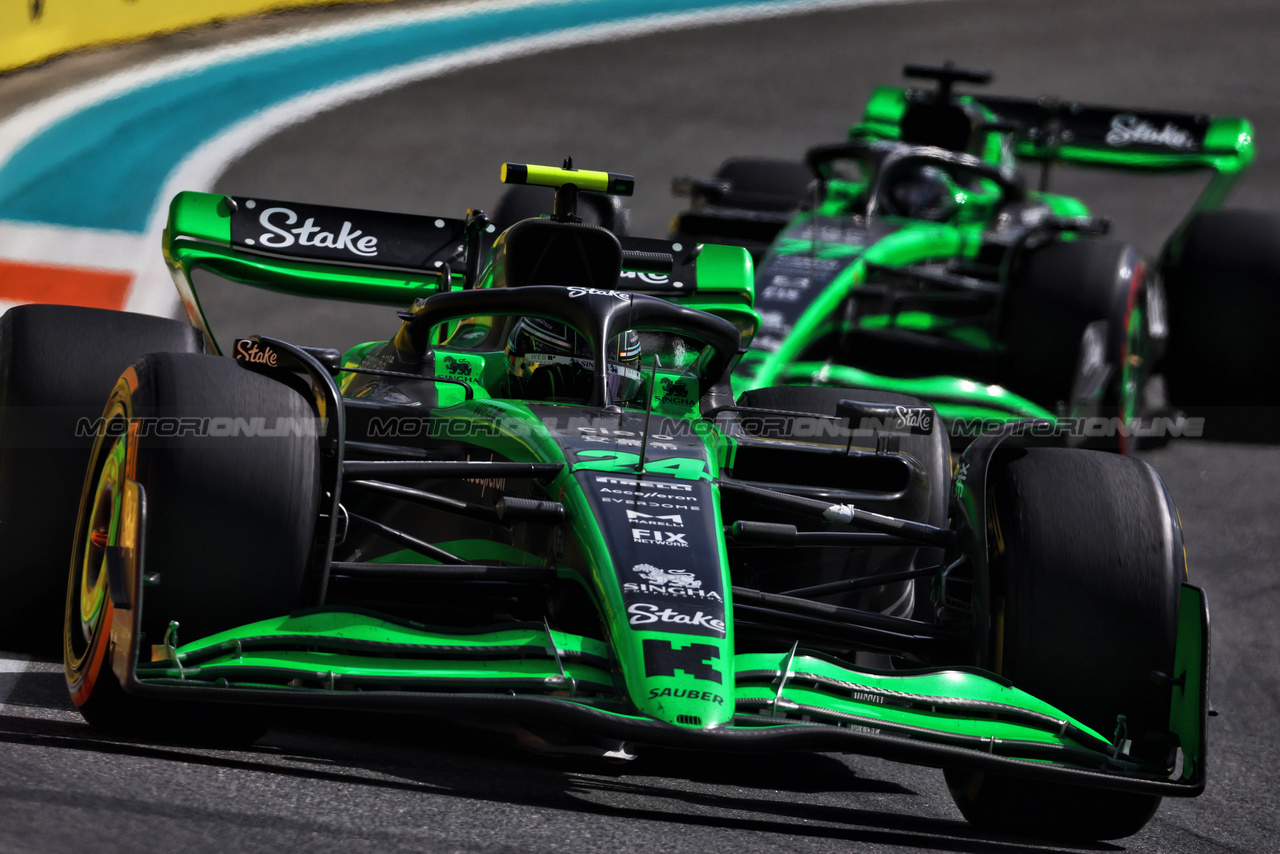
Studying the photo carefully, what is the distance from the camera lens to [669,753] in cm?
495

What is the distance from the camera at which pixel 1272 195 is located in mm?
15719

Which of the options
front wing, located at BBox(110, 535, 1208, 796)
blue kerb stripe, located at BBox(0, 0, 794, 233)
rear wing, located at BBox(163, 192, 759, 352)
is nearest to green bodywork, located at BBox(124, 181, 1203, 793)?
front wing, located at BBox(110, 535, 1208, 796)

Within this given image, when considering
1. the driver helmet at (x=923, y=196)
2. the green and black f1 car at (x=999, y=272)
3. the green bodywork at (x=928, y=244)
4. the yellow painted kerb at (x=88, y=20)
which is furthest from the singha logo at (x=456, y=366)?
the yellow painted kerb at (x=88, y=20)

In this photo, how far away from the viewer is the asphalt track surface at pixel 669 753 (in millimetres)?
3727

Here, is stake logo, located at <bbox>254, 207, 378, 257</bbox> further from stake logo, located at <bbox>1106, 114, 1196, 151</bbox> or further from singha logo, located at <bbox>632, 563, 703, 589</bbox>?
stake logo, located at <bbox>1106, 114, 1196, 151</bbox>

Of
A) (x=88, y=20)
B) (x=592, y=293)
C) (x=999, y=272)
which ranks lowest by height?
(x=592, y=293)

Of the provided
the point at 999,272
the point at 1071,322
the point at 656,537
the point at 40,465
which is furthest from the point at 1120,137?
the point at 40,465

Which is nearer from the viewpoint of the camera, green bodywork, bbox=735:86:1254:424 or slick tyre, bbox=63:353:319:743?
slick tyre, bbox=63:353:319:743

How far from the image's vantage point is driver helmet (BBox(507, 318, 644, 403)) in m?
5.58

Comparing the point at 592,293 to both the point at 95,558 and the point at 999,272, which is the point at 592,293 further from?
the point at 999,272

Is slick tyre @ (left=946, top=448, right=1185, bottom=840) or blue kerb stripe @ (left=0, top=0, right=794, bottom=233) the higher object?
blue kerb stripe @ (left=0, top=0, right=794, bottom=233)

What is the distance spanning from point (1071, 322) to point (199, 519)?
6.17m

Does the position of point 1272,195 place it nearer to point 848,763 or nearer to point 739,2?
point 739,2

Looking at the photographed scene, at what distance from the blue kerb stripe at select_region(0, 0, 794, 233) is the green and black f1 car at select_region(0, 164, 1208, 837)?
5.92 m
